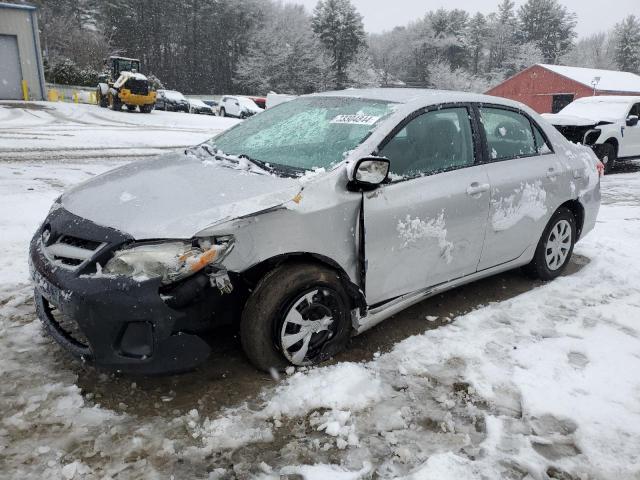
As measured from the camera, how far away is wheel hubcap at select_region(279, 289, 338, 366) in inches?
104

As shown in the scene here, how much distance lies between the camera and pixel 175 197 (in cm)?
259

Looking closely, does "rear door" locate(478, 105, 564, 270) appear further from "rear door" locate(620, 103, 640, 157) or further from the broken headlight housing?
"rear door" locate(620, 103, 640, 157)

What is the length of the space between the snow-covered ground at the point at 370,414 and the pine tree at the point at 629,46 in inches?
2988

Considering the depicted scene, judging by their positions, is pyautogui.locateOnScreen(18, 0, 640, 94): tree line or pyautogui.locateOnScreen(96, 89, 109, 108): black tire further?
pyautogui.locateOnScreen(18, 0, 640, 94): tree line

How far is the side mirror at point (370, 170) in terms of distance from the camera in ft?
8.81

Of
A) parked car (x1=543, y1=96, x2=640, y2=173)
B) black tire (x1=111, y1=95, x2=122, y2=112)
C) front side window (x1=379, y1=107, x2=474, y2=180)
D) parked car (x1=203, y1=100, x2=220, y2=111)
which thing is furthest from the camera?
parked car (x1=203, y1=100, x2=220, y2=111)

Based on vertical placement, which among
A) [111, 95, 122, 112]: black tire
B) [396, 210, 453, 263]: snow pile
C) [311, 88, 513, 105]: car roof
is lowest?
[396, 210, 453, 263]: snow pile

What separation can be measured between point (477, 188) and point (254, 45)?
5065cm

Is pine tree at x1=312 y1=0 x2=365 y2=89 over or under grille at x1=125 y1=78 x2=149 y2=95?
over

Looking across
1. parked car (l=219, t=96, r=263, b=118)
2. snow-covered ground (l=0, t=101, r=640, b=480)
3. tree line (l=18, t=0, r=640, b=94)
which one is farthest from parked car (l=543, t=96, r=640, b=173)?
tree line (l=18, t=0, r=640, b=94)

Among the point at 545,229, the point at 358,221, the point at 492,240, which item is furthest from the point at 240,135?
the point at 545,229

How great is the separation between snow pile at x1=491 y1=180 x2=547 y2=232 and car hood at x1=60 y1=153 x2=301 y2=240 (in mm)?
1658

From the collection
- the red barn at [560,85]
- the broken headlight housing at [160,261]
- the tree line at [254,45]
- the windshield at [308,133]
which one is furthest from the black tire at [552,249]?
the tree line at [254,45]

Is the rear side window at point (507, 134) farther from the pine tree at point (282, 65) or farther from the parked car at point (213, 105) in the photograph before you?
the pine tree at point (282, 65)
